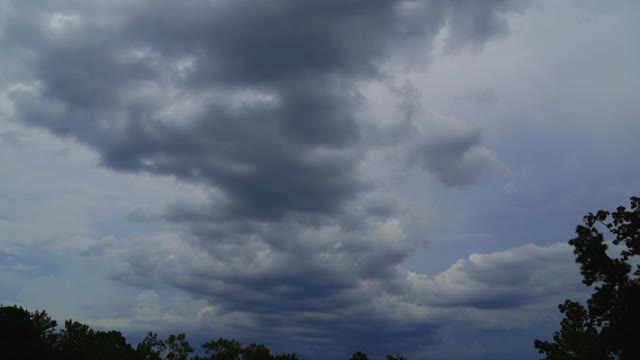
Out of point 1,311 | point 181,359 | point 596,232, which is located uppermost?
point 596,232

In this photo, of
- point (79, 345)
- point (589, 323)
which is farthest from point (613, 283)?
point (79, 345)

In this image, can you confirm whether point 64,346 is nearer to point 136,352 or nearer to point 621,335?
point 136,352

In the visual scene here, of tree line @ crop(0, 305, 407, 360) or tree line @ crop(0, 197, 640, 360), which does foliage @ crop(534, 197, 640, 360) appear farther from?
tree line @ crop(0, 305, 407, 360)

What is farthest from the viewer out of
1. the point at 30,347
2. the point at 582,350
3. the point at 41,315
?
the point at 41,315

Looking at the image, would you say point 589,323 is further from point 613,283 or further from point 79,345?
point 79,345

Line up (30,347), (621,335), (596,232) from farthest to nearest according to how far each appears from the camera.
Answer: (30,347)
(596,232)
(621,335)

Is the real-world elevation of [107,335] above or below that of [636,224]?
below

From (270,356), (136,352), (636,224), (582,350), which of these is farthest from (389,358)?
(636,224)

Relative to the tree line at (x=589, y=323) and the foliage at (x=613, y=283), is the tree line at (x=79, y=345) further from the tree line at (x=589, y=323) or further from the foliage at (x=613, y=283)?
the foliage at (x=613, y=283)

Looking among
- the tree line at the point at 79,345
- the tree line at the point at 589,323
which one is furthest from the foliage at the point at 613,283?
the tree line at the point at 79,345

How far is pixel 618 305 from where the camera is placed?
133 feet

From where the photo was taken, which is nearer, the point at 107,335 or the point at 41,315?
the point at 41,315

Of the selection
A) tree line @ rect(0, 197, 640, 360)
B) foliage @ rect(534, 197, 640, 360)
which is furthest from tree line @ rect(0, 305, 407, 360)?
foliage @ rect(534, 197, 640, 360)

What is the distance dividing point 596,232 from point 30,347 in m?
65.9
